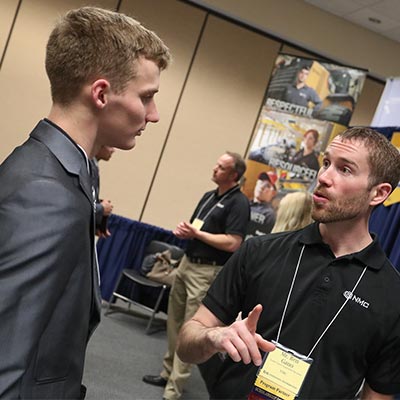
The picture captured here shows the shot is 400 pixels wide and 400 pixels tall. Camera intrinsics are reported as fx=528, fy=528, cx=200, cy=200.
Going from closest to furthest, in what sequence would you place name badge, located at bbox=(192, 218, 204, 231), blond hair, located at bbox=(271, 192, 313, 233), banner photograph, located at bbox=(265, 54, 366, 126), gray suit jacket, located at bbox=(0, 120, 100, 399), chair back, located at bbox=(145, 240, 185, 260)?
1. gray suit jacket, located at bbox=(0, 120, 100, 399)
2. blond hair, located at bbox=(271, 192, 313, 233)
3. name badge, located at bbox=(192, 218, 204, 231)
4. banner photograph, located at bbox=(265, 54, 366, 126)
5. chair back, located at bbox=(145, 240, 185, 260)

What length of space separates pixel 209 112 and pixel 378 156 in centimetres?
468

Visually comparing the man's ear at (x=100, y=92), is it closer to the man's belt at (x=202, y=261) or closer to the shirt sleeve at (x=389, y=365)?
the shirt sleeve at (x=389, y=365)

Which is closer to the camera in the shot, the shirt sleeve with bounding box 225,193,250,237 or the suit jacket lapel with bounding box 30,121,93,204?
the suit jacket lapel with bounding box 30,121,93,204

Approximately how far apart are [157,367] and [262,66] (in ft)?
12.3

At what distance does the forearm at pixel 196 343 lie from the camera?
1357 millimetres

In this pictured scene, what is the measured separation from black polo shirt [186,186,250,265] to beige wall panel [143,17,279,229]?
2.36 meters

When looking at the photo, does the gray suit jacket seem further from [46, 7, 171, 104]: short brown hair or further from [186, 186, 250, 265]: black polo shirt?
[186, 186, 250, 265]: black polo shirt

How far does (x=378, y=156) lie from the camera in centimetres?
156

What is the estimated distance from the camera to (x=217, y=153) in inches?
244

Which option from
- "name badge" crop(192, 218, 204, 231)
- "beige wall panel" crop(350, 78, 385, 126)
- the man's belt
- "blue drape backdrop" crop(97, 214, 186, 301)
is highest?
"beige wall panel" crop(350, 78, 385, 126)

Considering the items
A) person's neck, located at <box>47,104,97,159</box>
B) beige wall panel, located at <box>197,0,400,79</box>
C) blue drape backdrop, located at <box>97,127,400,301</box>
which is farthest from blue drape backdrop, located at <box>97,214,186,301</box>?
person's neck, located at <box>47,104,97,159</box>

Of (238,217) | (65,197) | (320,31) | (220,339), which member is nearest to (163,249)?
(238,217)

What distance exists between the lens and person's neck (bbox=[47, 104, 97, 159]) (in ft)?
3.31

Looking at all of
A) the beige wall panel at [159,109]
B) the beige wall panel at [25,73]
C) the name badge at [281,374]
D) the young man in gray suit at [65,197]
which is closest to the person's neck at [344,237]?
the name badge at [281,374]
